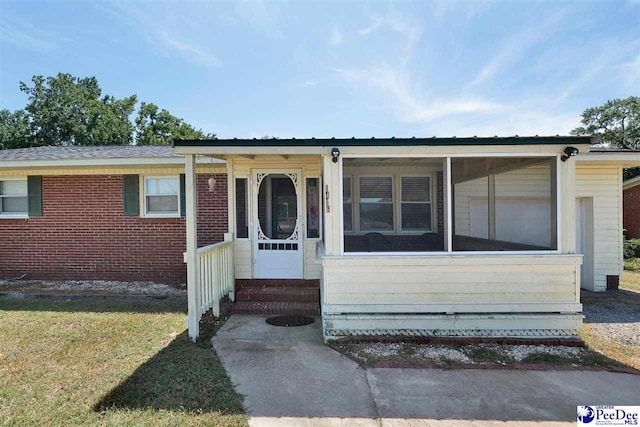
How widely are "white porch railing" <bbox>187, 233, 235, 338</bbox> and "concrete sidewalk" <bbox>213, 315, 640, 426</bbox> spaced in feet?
3.07

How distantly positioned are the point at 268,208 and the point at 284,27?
4276 millimetres

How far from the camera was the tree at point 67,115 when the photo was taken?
2505 cm

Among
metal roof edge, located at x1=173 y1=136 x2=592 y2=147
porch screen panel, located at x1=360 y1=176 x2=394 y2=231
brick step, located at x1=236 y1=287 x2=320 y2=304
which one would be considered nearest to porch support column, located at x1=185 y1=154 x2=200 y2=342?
metal roof edge, located at x1=173 y1=136 x2=592 y2=147

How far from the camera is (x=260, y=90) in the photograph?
1298 cm

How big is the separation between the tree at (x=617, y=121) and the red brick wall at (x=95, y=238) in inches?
1264

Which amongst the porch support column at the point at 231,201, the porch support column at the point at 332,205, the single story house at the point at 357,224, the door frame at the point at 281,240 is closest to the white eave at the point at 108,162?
the single story house at the point at 357,224

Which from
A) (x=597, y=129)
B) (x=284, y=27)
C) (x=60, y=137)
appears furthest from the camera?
(x=597, y=129)

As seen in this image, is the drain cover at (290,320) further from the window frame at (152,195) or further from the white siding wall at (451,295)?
the window frame at (152,195)

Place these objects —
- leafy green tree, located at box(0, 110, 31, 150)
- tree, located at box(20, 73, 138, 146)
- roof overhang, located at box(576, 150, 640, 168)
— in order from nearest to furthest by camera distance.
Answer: roof overhang, located at box(576, 150, 640, 168) < leafy green tree, located at box(0, 110, 31, 150) < tree, located at box(20, 73, 138, 146)

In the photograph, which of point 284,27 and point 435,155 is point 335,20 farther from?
point 435,155

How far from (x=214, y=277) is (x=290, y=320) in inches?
53.6

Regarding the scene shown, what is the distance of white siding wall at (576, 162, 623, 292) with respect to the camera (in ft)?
24.7

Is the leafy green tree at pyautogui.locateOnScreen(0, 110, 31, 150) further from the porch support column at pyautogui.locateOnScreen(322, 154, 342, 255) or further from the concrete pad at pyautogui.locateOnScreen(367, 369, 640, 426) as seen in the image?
the concrete pad at pyautogui.locateOnScreen(367, 369, 640, 426)

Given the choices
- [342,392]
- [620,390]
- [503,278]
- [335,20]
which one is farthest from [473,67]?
[342,392]
